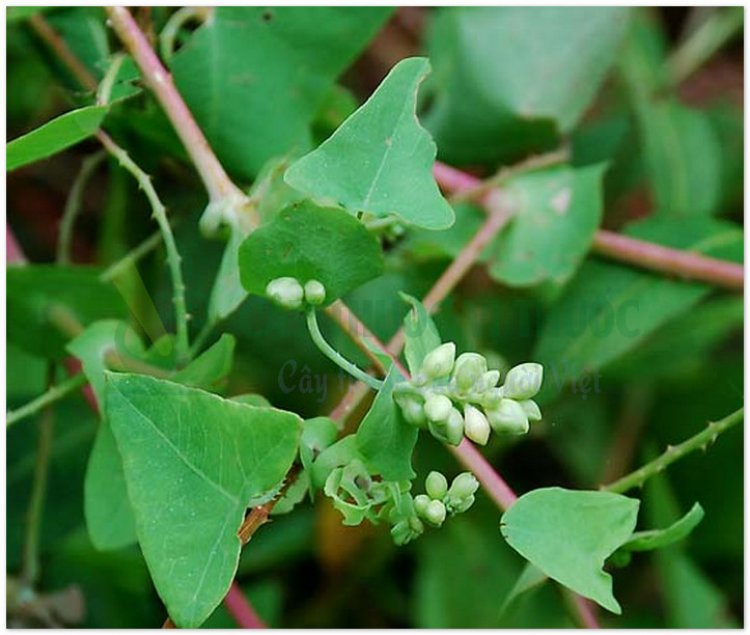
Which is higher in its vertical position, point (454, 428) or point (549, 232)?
point (454, 428)

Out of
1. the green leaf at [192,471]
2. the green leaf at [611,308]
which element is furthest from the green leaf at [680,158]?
the green leaf at [192,471]

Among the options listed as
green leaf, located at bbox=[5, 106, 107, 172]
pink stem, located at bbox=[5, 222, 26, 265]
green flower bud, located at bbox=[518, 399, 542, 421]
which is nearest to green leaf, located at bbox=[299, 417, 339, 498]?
green flower bud, located at bbox=[518, 399, 542, 421]

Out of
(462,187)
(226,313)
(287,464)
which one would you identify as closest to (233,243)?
(226,313)

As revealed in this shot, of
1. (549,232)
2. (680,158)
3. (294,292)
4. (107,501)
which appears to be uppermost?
(294,292)

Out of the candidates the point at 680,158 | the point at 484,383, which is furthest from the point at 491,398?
the point at 680,158

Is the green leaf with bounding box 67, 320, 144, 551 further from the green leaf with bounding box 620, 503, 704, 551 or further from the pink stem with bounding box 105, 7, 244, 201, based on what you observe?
the green leaf with bounding box 620, 503, 704, 551

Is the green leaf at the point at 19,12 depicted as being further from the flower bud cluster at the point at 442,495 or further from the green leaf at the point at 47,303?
the flower bud cluster at the point at 442,495

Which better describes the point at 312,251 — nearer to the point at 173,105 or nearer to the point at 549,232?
the point at 173,105
